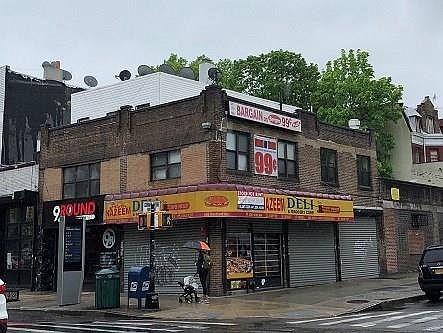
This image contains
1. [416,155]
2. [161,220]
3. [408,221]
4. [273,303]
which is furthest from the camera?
[416,155]

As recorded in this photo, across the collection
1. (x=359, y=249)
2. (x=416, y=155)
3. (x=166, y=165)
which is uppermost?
(x=416, y=155)

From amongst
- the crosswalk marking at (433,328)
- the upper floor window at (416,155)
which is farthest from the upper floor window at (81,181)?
the upper floor window at (416,155)

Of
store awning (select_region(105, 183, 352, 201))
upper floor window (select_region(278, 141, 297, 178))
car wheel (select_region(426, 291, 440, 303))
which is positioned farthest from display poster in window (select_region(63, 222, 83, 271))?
car wheel (select_region(426, 291, 440, 303))

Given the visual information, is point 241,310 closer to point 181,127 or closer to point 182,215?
point 182,215

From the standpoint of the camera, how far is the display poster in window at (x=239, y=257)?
2242 centimetres

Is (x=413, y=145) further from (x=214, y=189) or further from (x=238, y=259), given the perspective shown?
(x=214, y=189)

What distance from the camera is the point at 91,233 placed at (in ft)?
86.6

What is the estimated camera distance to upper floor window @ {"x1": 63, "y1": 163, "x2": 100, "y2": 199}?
26.5 metres

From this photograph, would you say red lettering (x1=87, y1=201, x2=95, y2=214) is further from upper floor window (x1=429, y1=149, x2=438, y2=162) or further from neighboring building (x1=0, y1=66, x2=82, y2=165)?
upper floor window (x1=429, y1=149, x2=438, y2=162)

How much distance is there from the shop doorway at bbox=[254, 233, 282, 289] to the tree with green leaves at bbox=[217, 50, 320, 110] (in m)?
25.2

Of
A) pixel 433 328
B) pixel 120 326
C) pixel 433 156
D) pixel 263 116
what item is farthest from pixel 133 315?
pixel 433 156

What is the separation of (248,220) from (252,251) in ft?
3.88

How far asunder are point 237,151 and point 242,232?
9.93ft

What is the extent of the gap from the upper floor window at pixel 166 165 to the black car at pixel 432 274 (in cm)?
936
